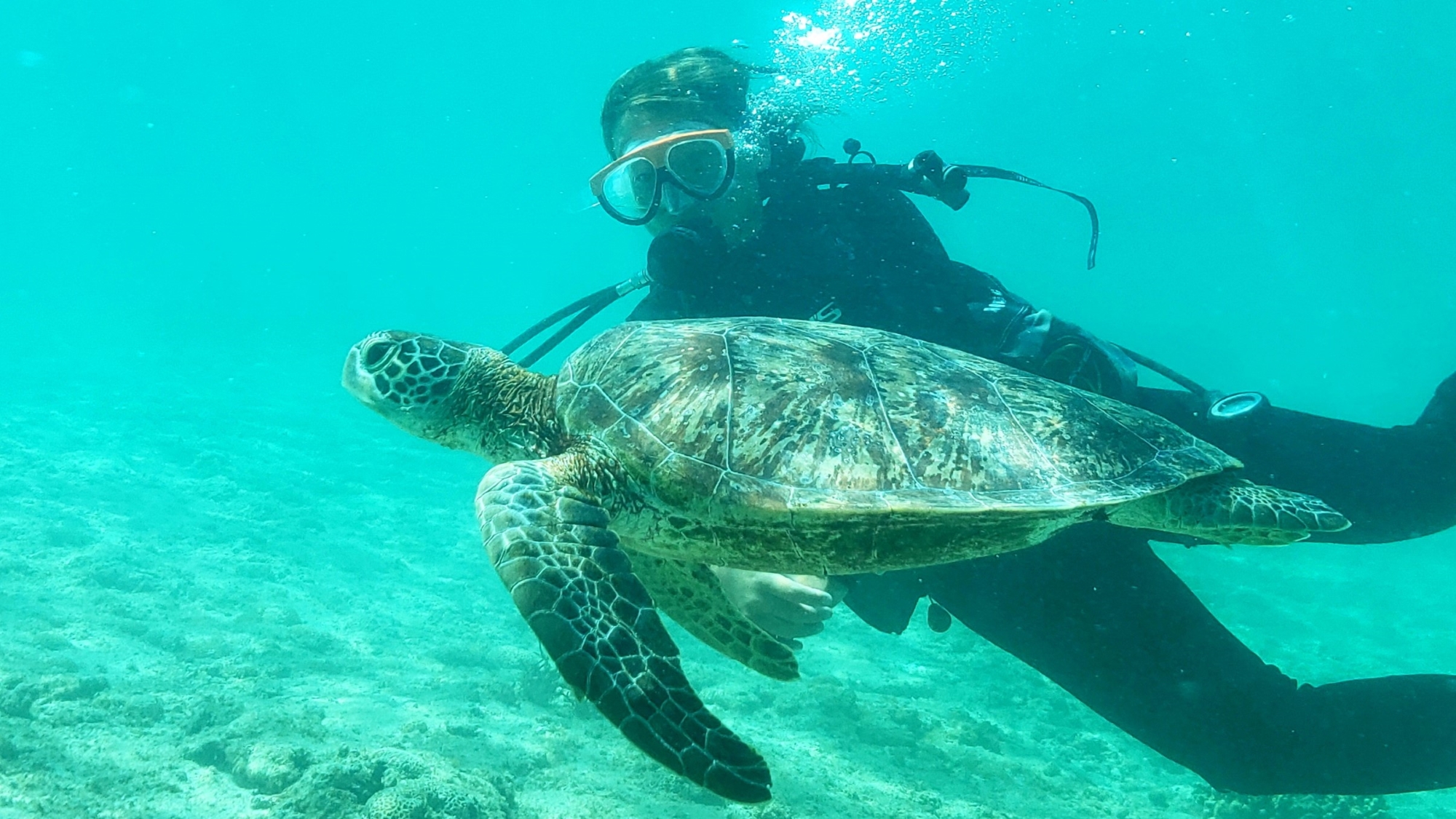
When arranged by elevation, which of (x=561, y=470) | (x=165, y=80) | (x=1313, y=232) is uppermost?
(x=1313, y=232)

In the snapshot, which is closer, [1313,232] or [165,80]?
[1313,232]

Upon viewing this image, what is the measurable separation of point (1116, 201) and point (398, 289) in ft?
336

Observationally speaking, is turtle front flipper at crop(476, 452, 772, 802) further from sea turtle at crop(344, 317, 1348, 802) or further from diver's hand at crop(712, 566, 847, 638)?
diver's hand at crop(712, 566, 847, 638)

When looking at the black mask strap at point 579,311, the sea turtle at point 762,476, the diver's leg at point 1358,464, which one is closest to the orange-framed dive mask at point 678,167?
the black mask strap at point 579,311

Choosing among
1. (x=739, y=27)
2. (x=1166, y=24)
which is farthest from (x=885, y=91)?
(x=1166, y=24)

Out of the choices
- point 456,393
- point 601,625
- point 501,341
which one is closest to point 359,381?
point 456,393

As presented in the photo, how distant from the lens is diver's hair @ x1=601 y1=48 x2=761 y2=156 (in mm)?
5215

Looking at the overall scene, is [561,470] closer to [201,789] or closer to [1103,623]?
→ [1103,623]

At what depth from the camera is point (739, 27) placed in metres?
46.3

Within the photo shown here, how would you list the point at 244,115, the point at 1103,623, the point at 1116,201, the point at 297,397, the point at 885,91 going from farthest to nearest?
the point at 244,115
the point at 1116,201
the point at 885,91
the point at 297,397
the point at 1103,623

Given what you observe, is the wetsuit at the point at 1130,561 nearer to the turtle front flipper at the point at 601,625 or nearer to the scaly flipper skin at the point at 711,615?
the scaly flipper skin at the point at 711,615

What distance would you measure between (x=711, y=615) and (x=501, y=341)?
234ft

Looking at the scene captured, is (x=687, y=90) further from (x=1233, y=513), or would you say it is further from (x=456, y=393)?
(x=1233, y=513)

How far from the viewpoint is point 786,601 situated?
338cm
